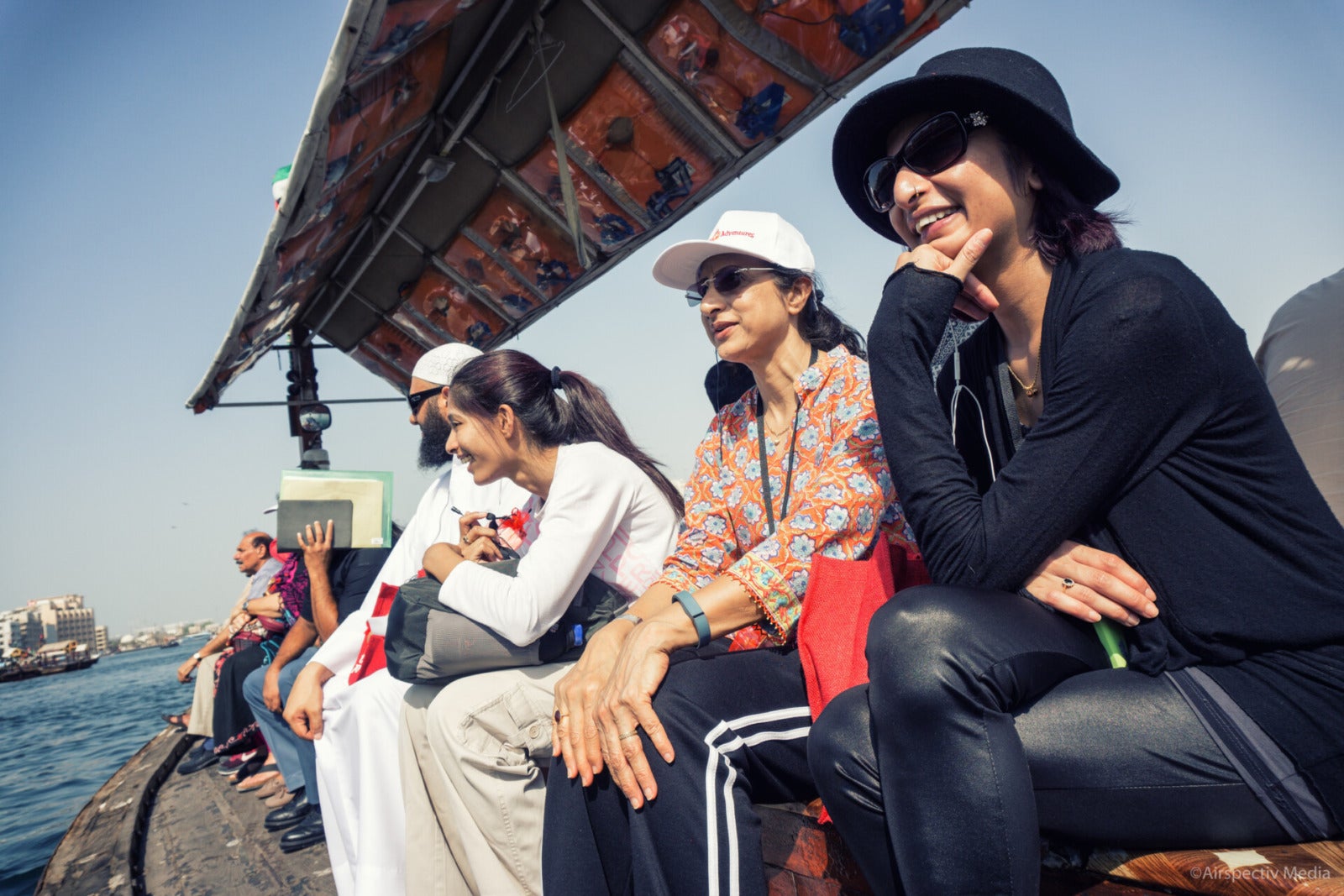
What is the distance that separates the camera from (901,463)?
4.10ft

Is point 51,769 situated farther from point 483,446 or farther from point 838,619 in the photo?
point 838,619

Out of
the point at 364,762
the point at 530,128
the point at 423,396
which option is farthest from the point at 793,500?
the point at 530,128

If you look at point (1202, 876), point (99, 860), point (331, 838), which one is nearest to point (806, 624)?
point (1202, 876)

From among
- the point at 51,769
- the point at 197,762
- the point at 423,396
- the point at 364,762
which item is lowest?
the point at 51,769

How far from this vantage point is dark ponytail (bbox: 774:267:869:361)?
2.20m

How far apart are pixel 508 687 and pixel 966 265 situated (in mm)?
1552

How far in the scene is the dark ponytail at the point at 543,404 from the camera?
2.56 metres

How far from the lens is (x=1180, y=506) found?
1.07 meters

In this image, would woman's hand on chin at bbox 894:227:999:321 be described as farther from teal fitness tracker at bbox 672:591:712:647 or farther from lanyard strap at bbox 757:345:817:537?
teal fitness tracker at bbox 672:591:712:647

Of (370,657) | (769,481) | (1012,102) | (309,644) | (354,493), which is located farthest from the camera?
(309,644)

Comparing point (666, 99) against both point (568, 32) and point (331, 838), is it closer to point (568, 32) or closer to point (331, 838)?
point (568, 32)

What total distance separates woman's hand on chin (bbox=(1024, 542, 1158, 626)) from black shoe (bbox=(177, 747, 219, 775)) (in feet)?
21.0

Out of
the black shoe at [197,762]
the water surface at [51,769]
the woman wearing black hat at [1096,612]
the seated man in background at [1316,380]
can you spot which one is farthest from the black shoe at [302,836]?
the seated man in background at [1316,380]

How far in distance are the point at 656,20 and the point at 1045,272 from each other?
3146mm
